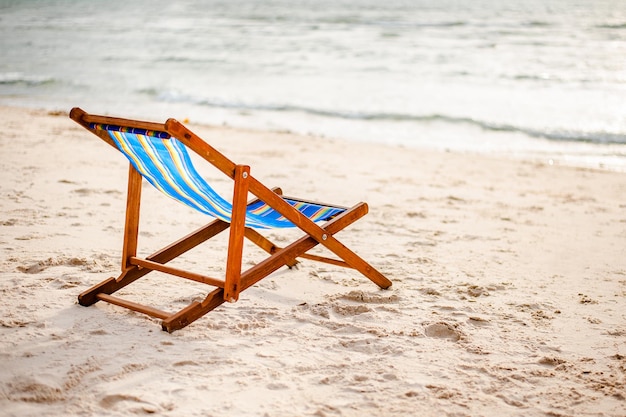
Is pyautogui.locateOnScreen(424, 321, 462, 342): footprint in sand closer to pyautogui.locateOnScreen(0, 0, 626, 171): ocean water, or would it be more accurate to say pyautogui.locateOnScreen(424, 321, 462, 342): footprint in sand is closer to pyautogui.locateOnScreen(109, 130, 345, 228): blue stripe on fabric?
pyautogui.locateOnScreen(109, 130, 345, 228): blue stripe on fabric

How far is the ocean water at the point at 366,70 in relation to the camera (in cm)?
1033

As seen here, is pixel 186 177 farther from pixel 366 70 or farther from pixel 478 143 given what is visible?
pixel 366 70

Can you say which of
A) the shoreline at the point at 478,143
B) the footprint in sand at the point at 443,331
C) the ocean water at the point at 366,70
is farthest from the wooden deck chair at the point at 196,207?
the ocean water at the point at 366,70

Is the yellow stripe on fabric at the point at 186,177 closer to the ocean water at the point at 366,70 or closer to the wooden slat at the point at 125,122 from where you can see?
the wooden slat at the point at 125,122

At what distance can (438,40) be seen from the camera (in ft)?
63.3

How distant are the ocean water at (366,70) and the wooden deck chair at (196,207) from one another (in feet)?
19.3

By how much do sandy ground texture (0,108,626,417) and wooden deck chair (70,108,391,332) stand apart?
0.12 meters

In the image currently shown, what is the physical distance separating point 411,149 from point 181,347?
5.95 m

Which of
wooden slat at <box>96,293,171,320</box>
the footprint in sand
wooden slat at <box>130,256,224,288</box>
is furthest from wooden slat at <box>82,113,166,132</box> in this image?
the footprint in sand

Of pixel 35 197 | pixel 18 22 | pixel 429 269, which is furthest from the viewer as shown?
pixel 18 22

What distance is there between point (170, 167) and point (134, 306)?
679 millimetres

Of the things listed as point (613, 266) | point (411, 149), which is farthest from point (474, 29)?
point (613, 266)

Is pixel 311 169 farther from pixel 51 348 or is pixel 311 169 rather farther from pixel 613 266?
pixel 51 348

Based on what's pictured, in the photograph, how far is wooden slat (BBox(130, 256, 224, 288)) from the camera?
3021mm
